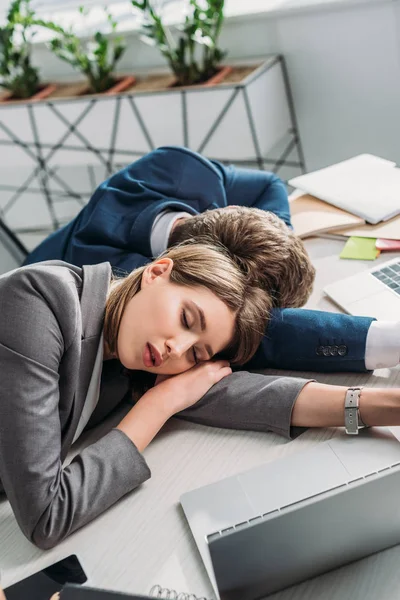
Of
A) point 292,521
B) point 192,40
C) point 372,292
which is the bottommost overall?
point 372,292

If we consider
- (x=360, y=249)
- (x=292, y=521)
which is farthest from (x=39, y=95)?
(x=292, y=521)

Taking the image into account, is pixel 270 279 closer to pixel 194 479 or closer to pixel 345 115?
pixel 194 479

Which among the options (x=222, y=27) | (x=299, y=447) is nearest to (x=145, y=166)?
(x=299, y=447)

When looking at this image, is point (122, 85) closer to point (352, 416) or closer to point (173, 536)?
point (352, 416)

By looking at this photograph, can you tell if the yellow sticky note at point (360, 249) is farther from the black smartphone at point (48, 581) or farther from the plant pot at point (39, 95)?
the plant pot at point (39, 95)

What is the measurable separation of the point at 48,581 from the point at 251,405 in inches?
13.7

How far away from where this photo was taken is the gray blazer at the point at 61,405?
0.79 meters

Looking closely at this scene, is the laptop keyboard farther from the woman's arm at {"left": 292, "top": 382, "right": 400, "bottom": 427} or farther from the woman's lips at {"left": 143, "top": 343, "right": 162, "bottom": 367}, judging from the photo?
the woman's lips at {"left": 143, "top": 343, "right": 162, "bottom": 367}

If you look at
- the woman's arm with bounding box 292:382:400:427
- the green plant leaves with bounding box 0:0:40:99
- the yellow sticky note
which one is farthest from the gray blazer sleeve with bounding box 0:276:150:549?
the green plant leaves with bounding box 0:0:40:99

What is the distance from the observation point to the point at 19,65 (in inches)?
106

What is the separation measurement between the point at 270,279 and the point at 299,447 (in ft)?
1.10

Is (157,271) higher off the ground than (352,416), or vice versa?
(157,271)

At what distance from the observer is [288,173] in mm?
2520

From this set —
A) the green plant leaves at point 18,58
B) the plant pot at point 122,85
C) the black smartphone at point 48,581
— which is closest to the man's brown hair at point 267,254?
the black smartphone at point 48,581
